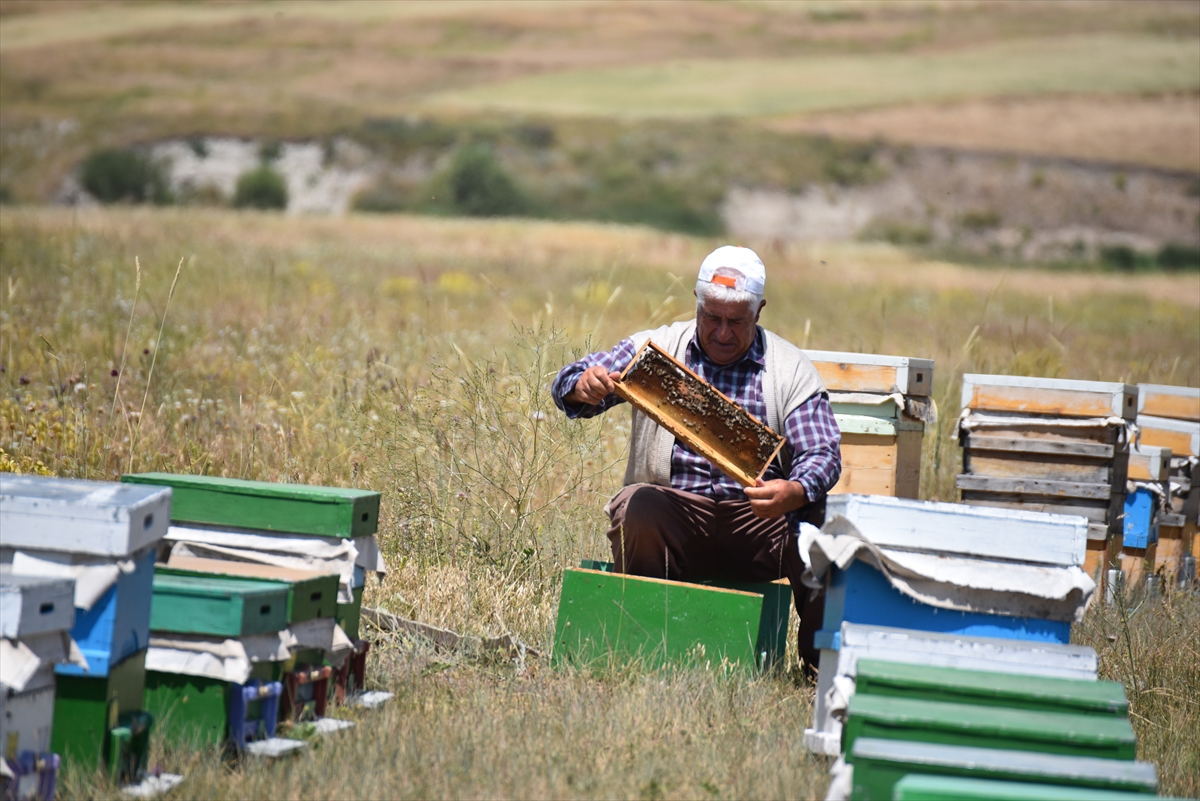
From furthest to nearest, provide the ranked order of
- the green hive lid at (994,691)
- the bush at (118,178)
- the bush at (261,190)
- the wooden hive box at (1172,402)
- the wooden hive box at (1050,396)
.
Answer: the bush at (261,190) < the bush at (118,178) < the wooden hive box at (1172,402) < the wooden hive box at (1050,396) < the green hive lid at (994,691)

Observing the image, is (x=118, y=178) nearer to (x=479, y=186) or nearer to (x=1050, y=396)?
(x=479, y=186)

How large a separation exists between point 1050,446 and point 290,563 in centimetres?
380

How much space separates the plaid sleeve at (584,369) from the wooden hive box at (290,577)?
51.4 inches

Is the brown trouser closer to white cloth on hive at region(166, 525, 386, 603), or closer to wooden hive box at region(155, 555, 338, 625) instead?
white cloth on hive at region(166, 525, 386, 603)

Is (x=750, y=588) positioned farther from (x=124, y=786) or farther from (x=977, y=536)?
(x=124, y=786)

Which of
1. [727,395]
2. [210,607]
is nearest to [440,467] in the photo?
[727,395]

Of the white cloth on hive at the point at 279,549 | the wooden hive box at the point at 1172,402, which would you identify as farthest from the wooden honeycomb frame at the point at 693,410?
the wooden hive box at the point at 1172,402

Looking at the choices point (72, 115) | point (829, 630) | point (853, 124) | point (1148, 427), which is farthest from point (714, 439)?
point (853, 124)

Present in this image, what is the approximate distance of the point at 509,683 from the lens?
3834 millimetres

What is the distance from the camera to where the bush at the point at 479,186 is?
52.4 m

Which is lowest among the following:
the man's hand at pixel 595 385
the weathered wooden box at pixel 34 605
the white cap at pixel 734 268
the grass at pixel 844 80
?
the weathered wooden box at pixel 34 605

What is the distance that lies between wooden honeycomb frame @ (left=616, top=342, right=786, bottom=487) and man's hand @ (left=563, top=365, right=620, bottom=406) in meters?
0.04

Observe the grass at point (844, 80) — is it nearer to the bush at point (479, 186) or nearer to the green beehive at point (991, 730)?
the bush at point (479, 186)

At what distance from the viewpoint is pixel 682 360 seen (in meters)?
4.39
